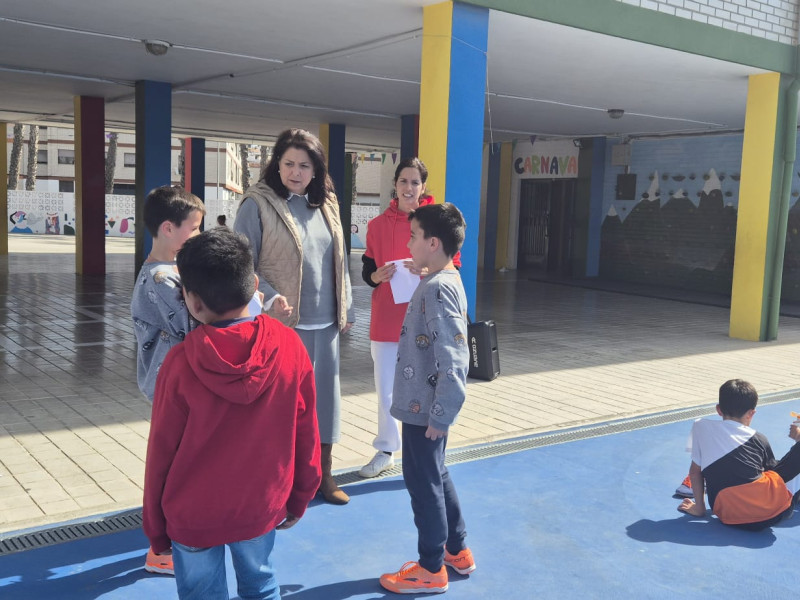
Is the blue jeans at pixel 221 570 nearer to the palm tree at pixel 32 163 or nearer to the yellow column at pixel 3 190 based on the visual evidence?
the yellow column at pixel 3 190

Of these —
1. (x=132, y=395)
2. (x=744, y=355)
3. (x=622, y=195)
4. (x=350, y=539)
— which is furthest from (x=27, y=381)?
(x=622, y=195)

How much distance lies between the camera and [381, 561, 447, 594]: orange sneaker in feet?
9.75

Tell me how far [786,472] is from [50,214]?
109 ft

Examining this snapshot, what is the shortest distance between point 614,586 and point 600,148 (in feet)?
48.2

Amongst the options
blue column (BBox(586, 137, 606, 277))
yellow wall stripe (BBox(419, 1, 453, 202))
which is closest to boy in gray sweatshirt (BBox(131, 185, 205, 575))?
yellow wall stripe (BBox(419, 1, 453, 202))

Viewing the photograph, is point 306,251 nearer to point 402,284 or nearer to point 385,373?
Result: point 402,284

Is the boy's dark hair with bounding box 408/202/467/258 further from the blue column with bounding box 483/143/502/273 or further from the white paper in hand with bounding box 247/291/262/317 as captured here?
the blue column with bounding box 483/143/502/273

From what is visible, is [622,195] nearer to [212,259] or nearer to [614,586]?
[614,586]

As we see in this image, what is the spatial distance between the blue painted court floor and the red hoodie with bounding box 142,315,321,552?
0.96 metres

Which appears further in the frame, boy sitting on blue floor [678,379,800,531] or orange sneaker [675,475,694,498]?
orange sneaker [675,475,694,498]

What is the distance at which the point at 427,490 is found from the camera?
2.90 meters

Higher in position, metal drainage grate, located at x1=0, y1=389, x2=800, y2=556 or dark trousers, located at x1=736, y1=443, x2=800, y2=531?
dark trousers, located at x1=736, y1=443, x2=800, y2=531

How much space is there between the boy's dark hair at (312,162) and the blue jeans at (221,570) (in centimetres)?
178

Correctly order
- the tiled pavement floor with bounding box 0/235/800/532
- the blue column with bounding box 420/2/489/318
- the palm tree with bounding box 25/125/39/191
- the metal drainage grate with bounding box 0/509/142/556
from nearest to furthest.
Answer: the metal drainage grate with bounding box 0/509/142/556
the tiled pavement floor with bounding box 0/235/800/532
the blue column with bounding box 420/2/489/318
the palm tree with bounding box 25/125/39/191
